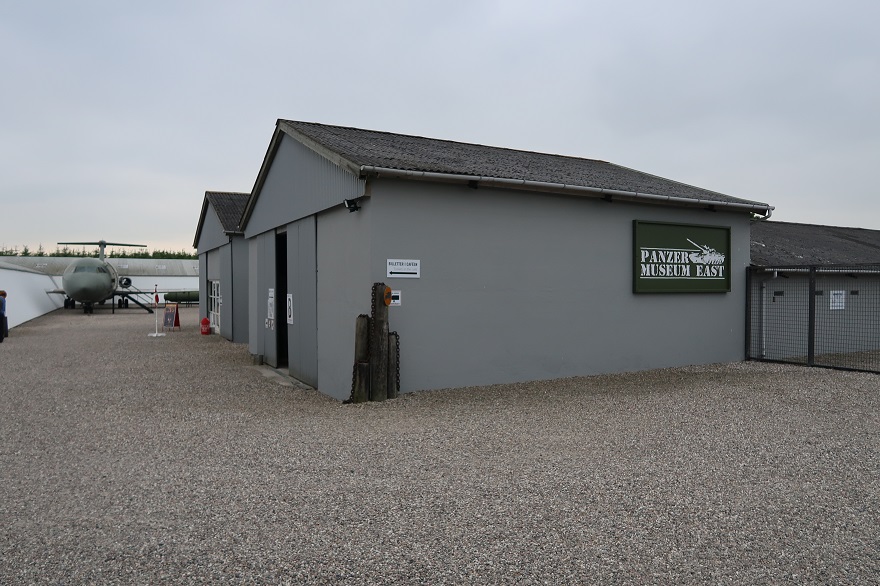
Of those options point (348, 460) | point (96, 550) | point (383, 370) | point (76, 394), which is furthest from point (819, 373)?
point (76, 394)

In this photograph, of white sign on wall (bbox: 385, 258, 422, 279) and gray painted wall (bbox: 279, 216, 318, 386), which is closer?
white sign on wall (bbox: 385, 258, 422, 279)

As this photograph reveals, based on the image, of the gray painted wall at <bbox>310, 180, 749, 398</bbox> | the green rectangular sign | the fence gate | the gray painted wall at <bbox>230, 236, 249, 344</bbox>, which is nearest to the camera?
the gray painted wall at <bbox>310, 180, 749, 398</bbox>

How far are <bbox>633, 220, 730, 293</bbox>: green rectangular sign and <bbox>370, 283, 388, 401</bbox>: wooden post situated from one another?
16.4 feet

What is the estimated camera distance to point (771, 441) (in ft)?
21.5

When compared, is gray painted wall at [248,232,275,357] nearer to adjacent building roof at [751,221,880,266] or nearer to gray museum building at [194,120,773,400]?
gray museum building at [194,120,773,400]

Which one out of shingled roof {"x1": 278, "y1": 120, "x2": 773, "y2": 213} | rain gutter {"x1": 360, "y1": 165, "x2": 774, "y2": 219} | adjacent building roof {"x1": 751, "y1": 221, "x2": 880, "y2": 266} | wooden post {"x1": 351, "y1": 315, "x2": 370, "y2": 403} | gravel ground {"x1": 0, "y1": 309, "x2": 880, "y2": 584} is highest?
shingled roof {"x1": 278, "y1": 120, "x2": 773, "y2": 213}

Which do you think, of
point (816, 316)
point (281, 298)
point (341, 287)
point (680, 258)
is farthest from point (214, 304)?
point (816, 316)

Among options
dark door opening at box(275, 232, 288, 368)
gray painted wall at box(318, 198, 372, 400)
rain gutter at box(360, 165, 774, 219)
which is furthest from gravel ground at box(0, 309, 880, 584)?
dark door opening at box(275, 232, 288, 368)

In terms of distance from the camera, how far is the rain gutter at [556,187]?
337 inches

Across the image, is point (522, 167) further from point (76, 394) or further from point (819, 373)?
point (76, 394)

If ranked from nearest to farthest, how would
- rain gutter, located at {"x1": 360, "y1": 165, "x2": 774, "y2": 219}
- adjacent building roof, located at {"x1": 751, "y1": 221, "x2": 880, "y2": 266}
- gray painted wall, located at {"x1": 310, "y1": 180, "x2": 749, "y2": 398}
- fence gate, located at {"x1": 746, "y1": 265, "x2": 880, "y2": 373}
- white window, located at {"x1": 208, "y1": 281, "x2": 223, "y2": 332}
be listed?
rain gutter, located at {"x1": 360, "y1": 165, "x2": 774, "y2": 219}
gray painted wall, located at {"x1": 310, "y1": 180, "x2": 749, "y2": 398}
fence gate, located at {"x1": 746, "y1": 265, "x2": 880, "y2": 373}
adjacent building roof, located at {"x1": 751, "y1": 221, "x2": 880, "y2": 266}
white window, located at {"x1": 208, "y1": 281, "x2": 223, "y2": 332}

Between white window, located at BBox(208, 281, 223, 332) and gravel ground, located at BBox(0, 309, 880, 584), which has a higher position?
white window, located at BBox(208, 281, 223, 332)

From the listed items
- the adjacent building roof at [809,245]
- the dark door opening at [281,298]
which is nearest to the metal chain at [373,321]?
the dark door opening at [281,298]

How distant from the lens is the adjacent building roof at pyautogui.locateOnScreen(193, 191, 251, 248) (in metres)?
18.6
